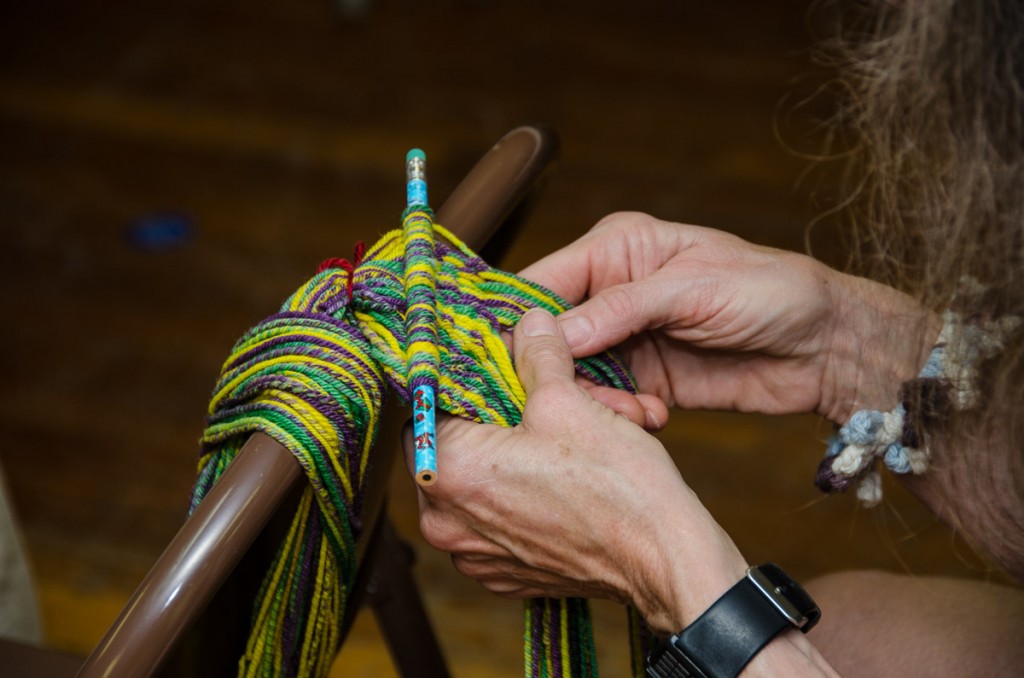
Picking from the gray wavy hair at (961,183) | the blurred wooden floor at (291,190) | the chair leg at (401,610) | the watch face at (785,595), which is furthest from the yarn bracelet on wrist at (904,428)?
the blurred wooden floor at (291,190)

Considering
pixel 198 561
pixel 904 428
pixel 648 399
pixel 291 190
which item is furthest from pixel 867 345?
pixel 291 190

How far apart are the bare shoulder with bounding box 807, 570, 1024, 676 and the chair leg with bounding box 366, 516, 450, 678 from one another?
33 centimetres

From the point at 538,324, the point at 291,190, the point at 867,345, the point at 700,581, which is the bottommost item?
the point at 700,581

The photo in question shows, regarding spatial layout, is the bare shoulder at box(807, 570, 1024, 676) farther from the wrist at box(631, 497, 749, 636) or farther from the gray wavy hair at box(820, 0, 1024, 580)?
the wrist at box(631, 497, 749, 636)

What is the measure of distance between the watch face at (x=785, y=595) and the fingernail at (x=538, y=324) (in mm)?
217

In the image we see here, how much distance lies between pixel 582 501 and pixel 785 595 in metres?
0.14

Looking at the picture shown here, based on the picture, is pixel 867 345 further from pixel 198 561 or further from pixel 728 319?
pixel 198 561

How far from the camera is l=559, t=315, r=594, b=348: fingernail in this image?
81cm

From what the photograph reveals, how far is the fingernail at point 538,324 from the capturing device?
0.79m

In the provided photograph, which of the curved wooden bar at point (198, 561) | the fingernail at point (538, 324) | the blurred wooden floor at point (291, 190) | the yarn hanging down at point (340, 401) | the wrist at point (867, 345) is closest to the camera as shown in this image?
the curved wooden bar at point (198, 561)

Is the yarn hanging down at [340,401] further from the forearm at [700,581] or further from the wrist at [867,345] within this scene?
the wrist at [867,345]

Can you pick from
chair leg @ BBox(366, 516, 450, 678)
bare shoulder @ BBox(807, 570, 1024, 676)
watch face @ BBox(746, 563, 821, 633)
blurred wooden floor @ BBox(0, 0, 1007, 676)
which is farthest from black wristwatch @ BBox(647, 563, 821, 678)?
blurred wooden floor @ BBox(0, 0, 1007, 676)

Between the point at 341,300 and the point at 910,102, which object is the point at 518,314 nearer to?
the point at 341,300

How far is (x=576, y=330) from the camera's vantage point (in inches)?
32.0
